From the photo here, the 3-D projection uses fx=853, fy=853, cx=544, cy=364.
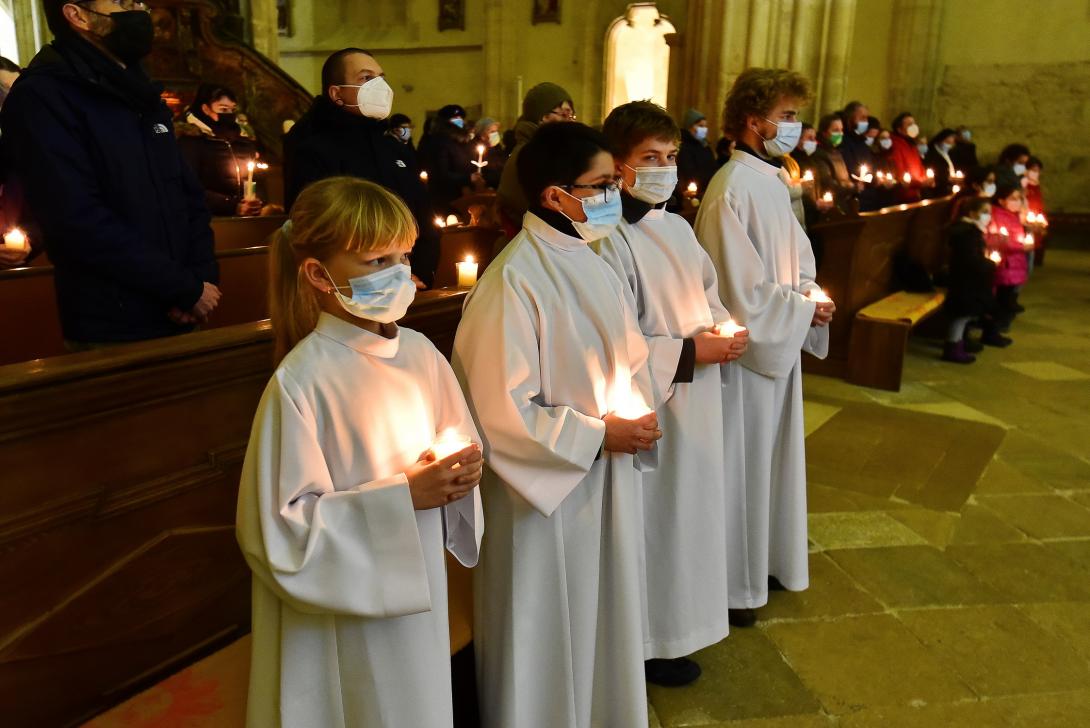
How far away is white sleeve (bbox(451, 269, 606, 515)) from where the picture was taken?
6.51ft

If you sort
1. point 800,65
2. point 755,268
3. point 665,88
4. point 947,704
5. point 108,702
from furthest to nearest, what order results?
1. point 665,88
2. point 800,65
3. point 755,268
4. point 947,704
5. point 108,702

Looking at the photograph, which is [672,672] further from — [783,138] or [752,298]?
[783,138]

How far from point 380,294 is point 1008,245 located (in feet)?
24.4

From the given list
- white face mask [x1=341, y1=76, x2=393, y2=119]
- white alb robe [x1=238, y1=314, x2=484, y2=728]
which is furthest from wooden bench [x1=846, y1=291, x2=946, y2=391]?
white alb robe [x1=238, y1=314, x2=484, y2=728]

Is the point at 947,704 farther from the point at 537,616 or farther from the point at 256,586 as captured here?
the point at 256,586

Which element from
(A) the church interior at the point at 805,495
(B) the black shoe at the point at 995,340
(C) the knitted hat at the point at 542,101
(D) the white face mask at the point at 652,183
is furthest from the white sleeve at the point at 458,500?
(B) the black shoe at the point at 995,340

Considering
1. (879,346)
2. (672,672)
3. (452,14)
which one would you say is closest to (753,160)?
(672,672)

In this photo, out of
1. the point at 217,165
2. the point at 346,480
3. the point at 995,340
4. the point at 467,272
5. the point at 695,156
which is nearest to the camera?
the point at 346,480

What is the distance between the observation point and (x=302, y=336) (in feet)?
5.57

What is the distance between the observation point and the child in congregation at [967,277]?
274 inches

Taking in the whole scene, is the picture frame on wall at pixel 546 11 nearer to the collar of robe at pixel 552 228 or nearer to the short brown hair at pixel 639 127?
the short brown hair at pixel 639 127

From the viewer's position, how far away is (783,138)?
3.01 metres

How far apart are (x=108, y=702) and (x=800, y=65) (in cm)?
1153

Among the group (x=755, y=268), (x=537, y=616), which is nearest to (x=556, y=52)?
(x=755, y=268)
